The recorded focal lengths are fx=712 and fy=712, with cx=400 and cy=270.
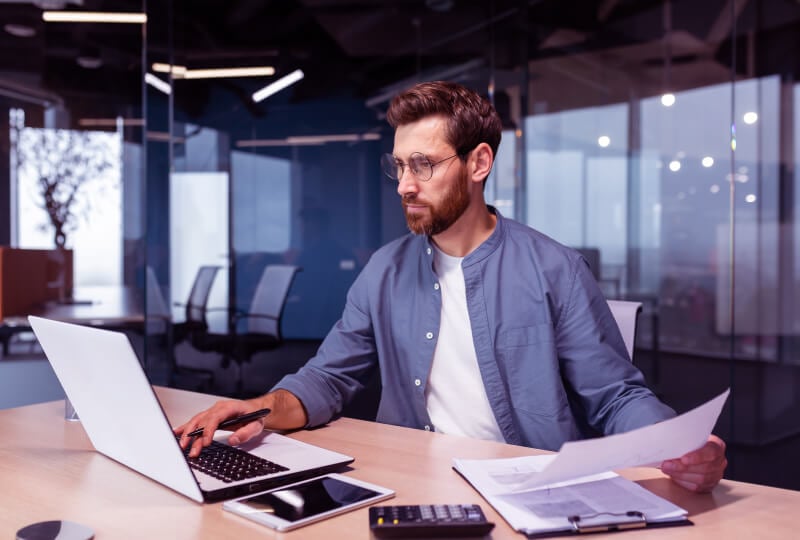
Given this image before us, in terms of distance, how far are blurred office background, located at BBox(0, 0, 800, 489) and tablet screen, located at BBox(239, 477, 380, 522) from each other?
3133 millimetres

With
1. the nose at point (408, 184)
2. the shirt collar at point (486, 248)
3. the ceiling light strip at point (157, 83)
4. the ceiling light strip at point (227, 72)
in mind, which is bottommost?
the shirt collar at point (486, 248)

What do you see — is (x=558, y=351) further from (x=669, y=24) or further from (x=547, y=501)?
(x=669, y=24)

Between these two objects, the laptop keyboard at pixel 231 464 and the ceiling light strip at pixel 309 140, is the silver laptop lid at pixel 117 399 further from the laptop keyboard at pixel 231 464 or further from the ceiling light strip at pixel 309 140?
the ceiling light strip at pixel 309 140

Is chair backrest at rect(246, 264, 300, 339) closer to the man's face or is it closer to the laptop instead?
the man's face

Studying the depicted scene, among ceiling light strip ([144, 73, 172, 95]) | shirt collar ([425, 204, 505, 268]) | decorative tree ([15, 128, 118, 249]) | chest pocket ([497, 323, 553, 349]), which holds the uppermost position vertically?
ceiling light strip ([144, 73, 172, 95])

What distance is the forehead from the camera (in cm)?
171

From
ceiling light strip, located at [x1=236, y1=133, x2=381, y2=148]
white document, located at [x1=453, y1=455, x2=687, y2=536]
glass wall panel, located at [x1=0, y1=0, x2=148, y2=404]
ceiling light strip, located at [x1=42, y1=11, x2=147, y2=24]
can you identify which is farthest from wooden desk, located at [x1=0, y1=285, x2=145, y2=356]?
white document, located at [x1=453, y1=455, x2=687, y2=536]

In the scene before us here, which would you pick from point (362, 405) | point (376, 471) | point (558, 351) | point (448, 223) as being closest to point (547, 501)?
point (376, 471)

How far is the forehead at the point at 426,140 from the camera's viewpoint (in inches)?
67.4

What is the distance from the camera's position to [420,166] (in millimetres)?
1711

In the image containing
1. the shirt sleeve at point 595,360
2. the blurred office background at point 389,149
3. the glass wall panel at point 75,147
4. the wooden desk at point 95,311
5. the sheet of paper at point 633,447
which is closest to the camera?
the sheet of paper at point 633,447

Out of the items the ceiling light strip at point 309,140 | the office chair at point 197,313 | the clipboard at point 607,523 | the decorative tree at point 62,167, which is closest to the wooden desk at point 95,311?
the office chair at point 197,313

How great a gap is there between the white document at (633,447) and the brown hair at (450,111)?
3.03 feet

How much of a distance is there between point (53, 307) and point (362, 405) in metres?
1.96
